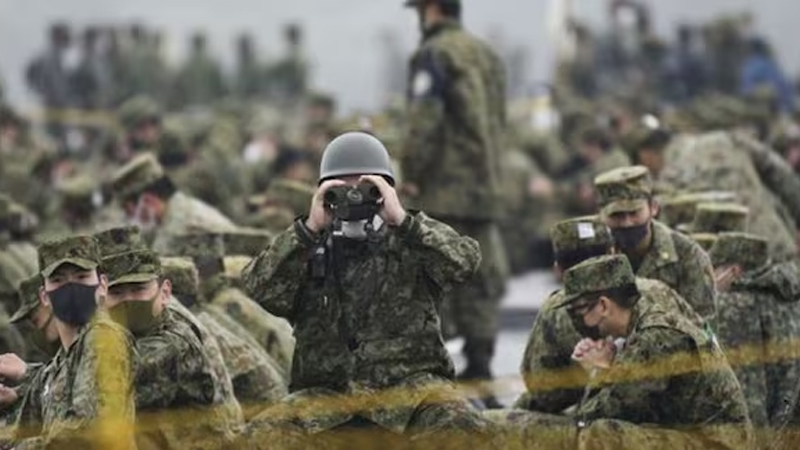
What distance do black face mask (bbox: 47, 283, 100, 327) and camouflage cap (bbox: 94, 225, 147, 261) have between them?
32.3 inches

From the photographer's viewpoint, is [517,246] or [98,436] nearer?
[98,436]

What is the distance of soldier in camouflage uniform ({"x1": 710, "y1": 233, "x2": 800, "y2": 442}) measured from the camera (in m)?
10.5

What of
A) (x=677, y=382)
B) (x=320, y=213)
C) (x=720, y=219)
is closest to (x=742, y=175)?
(x=720, y=219)

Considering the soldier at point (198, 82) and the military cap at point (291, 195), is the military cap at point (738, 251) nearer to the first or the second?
the military cap at point (291, 195)

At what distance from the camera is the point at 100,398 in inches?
301

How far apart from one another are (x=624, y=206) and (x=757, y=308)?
98 cm

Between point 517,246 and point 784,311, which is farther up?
point 784,311

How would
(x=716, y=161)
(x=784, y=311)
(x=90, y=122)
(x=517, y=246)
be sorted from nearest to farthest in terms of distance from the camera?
(x=784, y=311)
(x=716, y=161)
(x=517, y=246)
(x=90, y=122)

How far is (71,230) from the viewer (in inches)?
615

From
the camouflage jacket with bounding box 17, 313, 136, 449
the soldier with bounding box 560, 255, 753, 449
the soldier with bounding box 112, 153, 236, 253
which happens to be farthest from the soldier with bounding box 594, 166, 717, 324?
the soldier with bounding box 112, 153, 236, 253

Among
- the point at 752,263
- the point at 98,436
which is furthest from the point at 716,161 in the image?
the point at 98,436

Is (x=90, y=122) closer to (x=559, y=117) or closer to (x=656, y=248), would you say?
(x=559, y=117)

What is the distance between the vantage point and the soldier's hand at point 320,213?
27.6ft

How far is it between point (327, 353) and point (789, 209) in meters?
6.02
